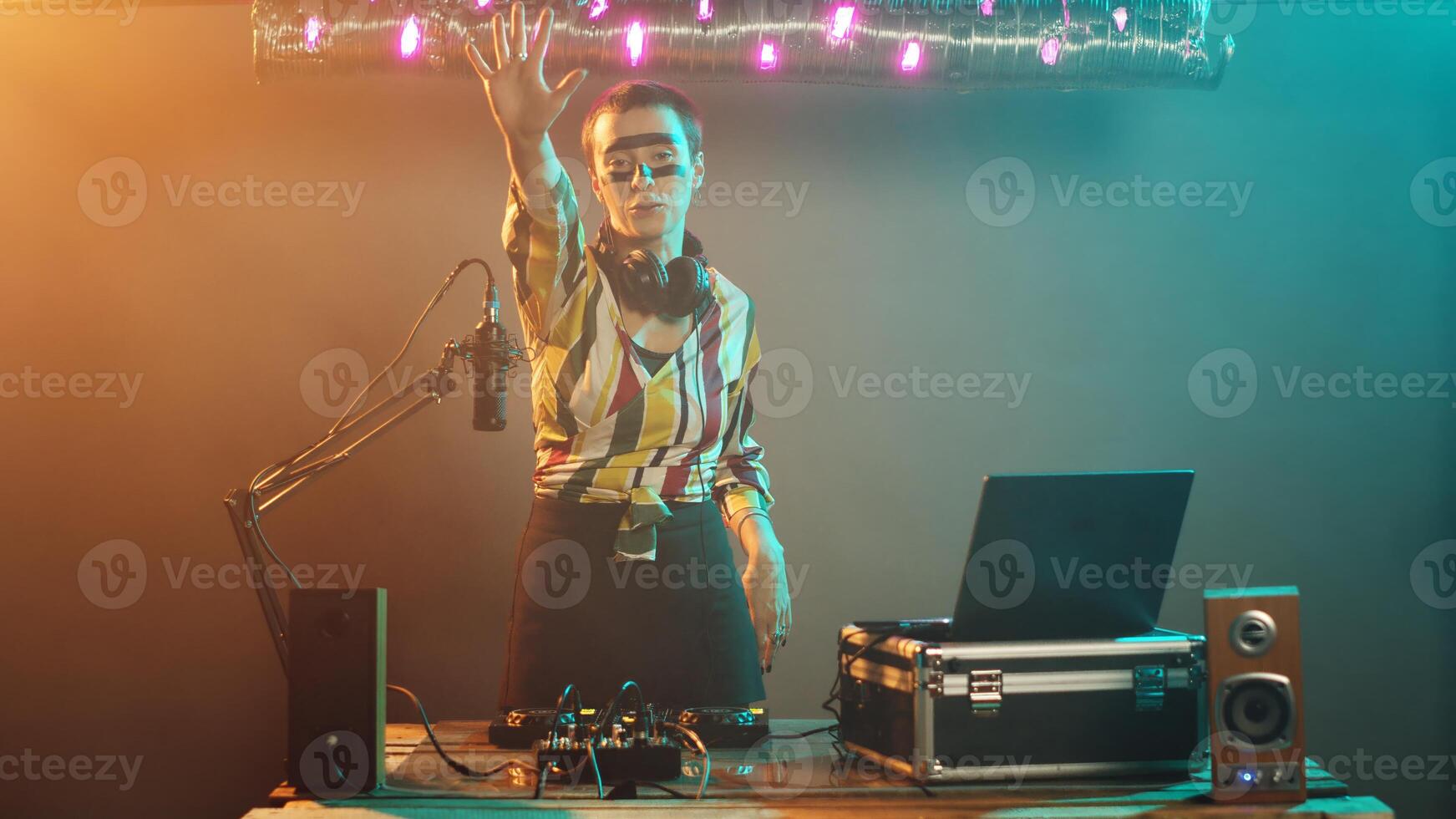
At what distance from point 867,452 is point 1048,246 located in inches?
35.4

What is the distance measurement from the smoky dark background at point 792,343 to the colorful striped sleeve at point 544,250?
0.34 metres

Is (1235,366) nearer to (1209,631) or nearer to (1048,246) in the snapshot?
(1048,246)

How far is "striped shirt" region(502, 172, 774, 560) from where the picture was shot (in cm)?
319

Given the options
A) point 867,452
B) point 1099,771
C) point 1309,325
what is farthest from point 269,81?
point 1309,325

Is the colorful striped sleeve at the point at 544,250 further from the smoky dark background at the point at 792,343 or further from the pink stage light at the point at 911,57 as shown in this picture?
the pink stage light at the point at 911,57

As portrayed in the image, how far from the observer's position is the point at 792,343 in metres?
3.72

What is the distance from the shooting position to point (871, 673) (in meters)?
2.26

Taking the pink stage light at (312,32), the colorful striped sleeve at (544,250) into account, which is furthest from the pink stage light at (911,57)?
the pink stage light at (312,32)

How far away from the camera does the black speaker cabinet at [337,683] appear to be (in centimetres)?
200

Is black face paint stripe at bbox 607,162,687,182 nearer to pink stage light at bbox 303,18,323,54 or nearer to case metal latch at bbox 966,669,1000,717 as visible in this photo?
pink stage light at bbox 303,18,323,54

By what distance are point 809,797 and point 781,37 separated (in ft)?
7.77

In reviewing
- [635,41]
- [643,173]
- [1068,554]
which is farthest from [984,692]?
[635,41]

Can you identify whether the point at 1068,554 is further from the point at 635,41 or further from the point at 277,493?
the point at 635,41

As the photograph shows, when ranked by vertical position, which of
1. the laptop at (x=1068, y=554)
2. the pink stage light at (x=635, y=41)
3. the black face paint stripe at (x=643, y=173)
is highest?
the pink stage light at (x=635, y=41)
